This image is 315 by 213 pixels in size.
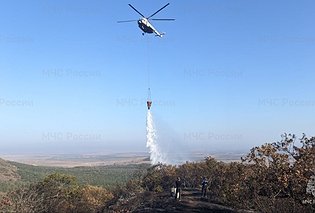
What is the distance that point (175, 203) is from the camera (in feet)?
113

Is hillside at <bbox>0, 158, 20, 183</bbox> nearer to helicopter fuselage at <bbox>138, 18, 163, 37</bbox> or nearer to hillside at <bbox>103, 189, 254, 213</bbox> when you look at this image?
hillside at <bbox>103, 189, 254, 213</bbox>

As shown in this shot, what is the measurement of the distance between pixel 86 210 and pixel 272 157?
118 ft

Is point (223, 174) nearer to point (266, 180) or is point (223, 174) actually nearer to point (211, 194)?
point (211, 194)

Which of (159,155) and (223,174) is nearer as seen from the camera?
(223,174)

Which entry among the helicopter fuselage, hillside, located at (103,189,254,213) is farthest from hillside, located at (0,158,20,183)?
the helicopter fuselage

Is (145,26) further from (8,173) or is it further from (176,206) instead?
(8,173)

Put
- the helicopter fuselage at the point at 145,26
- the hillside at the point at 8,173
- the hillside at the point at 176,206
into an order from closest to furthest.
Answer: the hillside at the point at 176,206, the helicopter fuselage at the point at 145,26, the hillside at the point at 8,173

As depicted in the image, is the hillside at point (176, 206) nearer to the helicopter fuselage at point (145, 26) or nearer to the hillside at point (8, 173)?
the helicopter fuselage at point (145, 26)

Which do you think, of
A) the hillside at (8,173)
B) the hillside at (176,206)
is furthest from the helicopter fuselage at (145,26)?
the hillside at (8,173)

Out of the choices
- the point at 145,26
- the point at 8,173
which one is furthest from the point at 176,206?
the point at 8,173

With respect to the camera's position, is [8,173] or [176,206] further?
[8,173]

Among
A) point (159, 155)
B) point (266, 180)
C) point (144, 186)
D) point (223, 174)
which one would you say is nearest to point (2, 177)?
point (159, 155)

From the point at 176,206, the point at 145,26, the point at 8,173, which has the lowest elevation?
the point at 8,173

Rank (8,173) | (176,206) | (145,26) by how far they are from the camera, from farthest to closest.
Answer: (8,173) → (145,26) → (176,206)
